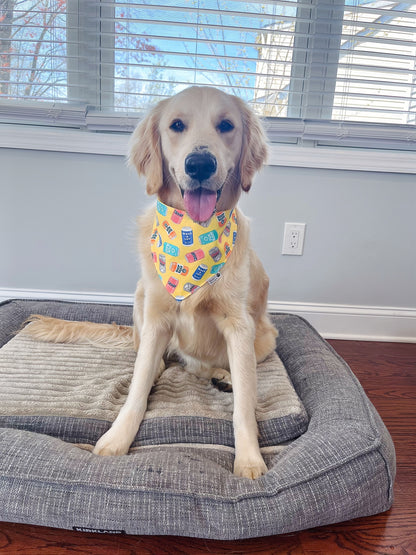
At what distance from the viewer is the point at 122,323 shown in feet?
6.33

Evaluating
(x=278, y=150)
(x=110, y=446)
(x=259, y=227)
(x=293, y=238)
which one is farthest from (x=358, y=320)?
(x=110, y=446)

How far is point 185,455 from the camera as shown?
101 centimetres

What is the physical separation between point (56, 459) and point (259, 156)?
989 millimetres

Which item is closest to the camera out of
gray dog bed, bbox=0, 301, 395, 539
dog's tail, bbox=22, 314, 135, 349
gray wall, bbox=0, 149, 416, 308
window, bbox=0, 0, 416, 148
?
gray dog bed, bbox=0, 301, 395, 539

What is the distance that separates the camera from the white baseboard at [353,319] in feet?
7.50

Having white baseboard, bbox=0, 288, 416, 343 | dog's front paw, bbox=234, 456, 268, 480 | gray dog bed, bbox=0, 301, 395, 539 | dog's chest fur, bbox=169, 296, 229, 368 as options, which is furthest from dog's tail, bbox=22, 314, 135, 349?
dog's front paw, bbox=234, 456, 268, 480

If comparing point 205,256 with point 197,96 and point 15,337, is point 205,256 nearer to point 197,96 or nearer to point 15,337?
point 197,96

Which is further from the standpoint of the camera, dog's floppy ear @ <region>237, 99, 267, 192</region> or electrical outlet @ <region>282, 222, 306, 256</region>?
electrical outlet @ <region>282, 222, 306, 256</region>

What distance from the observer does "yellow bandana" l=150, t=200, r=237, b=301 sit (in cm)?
125

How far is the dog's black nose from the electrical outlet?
1.15m

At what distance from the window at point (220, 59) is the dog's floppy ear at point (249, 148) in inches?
31.4

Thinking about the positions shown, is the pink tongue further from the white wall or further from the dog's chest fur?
the white wall

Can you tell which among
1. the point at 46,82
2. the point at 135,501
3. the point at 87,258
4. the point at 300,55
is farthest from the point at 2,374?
the point at 300,55

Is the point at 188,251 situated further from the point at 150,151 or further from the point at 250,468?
the point at 250,468
